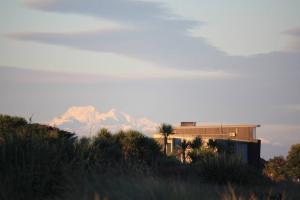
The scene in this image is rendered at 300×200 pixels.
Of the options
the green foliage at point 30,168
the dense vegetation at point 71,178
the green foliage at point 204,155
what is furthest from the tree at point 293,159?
the green foliage at point 30,168

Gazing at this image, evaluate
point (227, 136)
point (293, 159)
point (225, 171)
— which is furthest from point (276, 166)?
point (225, 171)

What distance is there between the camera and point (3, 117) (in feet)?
185

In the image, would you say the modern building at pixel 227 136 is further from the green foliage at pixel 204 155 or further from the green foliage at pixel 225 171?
the green foliage at pixel 225 171

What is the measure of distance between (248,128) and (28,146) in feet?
366

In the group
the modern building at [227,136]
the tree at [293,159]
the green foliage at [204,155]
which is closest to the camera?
the green foliage at [204,155]

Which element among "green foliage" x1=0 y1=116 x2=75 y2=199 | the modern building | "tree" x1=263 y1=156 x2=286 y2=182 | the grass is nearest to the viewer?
the grass

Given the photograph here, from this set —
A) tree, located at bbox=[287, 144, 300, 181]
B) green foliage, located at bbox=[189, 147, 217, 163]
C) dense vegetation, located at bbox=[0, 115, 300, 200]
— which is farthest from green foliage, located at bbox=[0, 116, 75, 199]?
tree, located at bbox=[287, 144, 300, 181]

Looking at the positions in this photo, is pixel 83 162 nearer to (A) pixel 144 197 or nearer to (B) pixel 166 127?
(A) pixel 144 197

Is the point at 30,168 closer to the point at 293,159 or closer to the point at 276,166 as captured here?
the point at 293,159

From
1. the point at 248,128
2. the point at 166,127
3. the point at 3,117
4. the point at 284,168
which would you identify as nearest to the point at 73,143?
the point at 3,117

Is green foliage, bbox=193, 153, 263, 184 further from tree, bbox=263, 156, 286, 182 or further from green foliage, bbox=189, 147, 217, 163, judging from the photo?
tree, bbox=263, 156, 286, 182

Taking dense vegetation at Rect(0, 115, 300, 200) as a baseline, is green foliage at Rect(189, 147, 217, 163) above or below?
above

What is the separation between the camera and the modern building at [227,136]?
112 m

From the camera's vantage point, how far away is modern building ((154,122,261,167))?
112 metres
